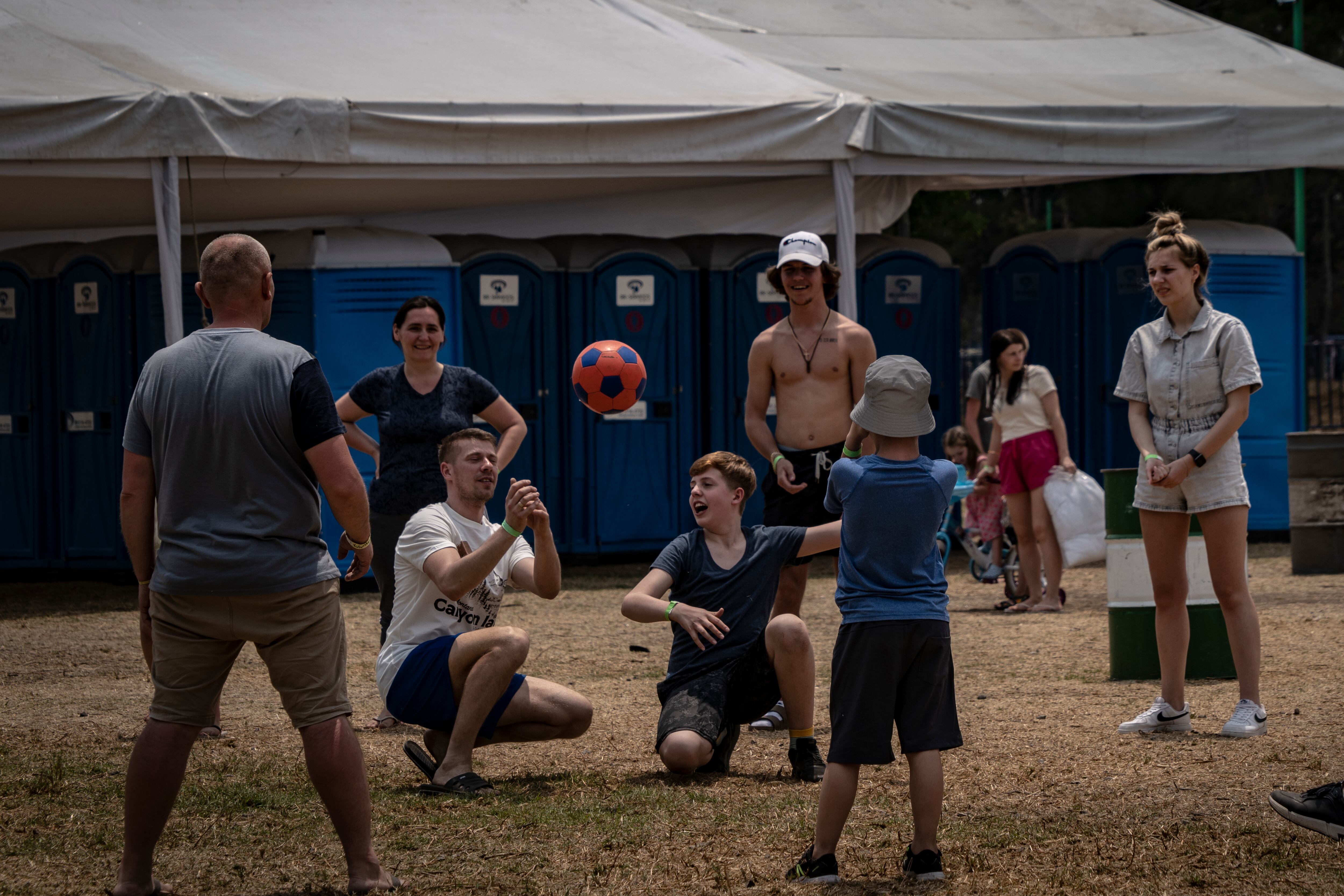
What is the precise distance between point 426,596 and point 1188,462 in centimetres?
254

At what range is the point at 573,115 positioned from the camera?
9.73 meters

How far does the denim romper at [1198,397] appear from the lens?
17.5 feet

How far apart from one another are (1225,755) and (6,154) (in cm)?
681

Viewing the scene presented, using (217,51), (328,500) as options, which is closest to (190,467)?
(328,500)

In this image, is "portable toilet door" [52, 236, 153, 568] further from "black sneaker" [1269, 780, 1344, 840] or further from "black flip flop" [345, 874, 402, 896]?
"black sneaker" [1269, 780, 1344, 840]

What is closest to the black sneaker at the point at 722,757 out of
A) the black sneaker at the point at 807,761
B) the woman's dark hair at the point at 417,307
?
the black sneaker at the point at 807,761

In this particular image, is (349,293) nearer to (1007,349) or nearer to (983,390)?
(983,390)

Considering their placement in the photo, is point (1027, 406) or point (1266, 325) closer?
point (1027, 406)

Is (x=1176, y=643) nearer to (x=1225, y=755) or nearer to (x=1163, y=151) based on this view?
(x=1225, y=755)

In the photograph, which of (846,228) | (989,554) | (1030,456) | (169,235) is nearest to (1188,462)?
(1030,456)

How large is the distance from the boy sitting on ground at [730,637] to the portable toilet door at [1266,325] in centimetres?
777

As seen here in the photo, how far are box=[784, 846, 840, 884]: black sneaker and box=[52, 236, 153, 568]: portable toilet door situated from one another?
8.39 m

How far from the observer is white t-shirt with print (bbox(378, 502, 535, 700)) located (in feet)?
16.2

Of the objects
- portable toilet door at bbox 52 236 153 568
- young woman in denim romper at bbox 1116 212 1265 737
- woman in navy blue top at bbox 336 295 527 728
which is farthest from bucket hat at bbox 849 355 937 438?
portable toilet door at bbox 52 236 153 568
